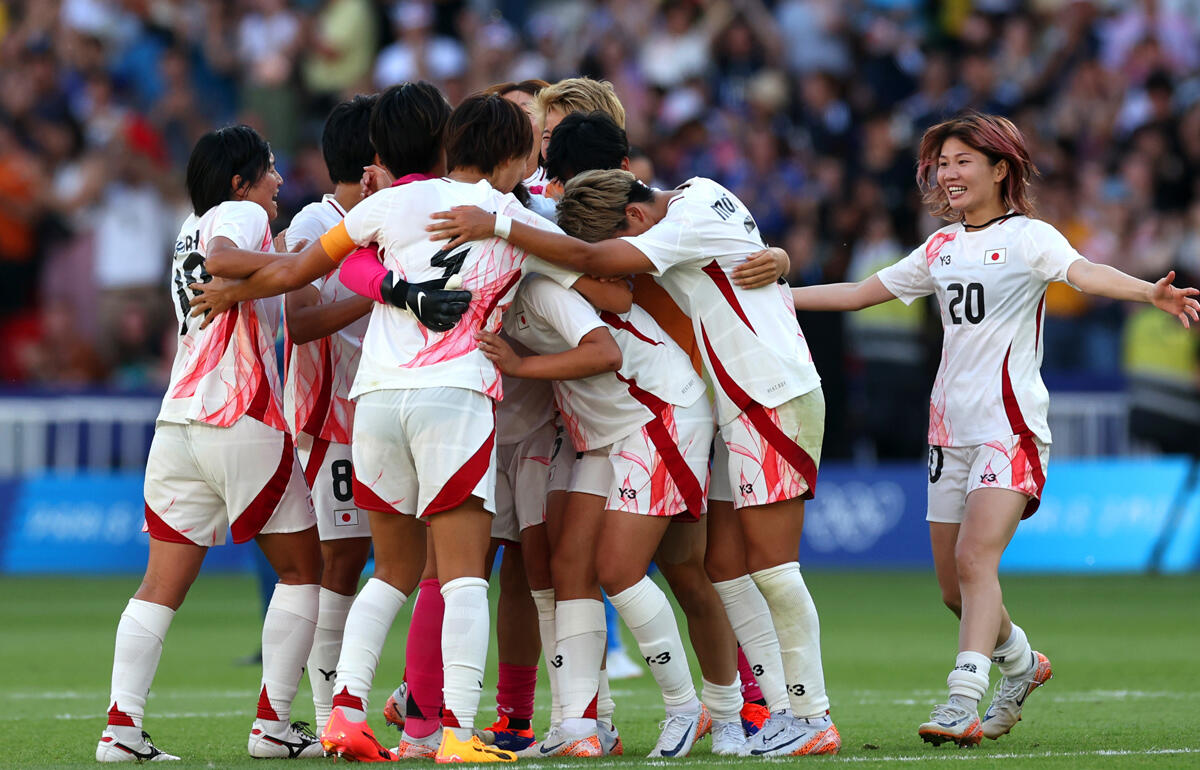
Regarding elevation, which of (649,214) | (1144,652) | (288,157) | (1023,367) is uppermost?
(288,157)

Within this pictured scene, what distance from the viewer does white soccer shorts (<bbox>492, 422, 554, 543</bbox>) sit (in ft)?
20.8

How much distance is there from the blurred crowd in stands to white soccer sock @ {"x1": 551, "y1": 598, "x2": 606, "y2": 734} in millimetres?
9588

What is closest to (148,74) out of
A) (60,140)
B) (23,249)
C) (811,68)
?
(60,140)

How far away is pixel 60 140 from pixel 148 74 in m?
1.46

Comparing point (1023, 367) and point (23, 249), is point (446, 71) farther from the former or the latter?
point (1023, 367)

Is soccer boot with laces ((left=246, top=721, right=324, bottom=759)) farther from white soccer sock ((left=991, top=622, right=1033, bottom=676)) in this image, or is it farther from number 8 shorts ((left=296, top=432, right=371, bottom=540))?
white soccer sock ((left=991, top=622, right=1033, bottom=676))

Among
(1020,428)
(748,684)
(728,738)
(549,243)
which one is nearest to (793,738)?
(728,738)

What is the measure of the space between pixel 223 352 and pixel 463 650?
1410mm

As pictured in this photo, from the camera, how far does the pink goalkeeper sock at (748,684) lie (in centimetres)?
665

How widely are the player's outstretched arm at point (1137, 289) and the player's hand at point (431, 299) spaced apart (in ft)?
7.16

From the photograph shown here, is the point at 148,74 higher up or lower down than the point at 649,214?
higher up

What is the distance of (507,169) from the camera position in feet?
19.4

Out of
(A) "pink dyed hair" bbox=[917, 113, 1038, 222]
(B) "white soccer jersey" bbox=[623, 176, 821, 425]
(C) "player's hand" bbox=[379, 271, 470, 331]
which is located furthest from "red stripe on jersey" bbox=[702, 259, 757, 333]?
(A) "pink dyed hair" bbox=[917, 113, 1038, 222]

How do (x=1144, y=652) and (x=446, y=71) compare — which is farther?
(x=446, y=71)
